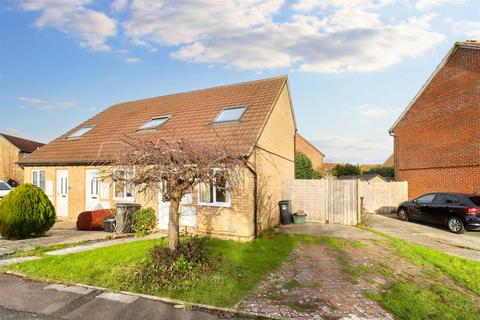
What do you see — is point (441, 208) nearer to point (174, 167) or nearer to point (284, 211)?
point (284, 211)

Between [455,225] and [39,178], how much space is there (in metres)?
20.3

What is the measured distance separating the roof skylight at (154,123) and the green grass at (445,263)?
11.2 m

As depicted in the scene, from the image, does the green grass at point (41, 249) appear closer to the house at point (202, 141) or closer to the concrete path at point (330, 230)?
the house at point (202, 141)

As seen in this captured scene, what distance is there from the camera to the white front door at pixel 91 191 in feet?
45.1

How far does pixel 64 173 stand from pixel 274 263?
1264 cm

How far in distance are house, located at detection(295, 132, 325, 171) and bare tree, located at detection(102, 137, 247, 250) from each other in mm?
28232

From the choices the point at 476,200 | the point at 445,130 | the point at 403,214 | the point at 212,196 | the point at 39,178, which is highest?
the point at 445,130

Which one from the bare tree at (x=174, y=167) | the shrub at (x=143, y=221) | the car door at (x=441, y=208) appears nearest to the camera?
the bare tree at (x=174, y=167)

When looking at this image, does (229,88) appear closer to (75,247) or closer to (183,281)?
(75,247)

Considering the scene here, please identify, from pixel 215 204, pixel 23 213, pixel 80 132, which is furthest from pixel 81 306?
pixel 80 132

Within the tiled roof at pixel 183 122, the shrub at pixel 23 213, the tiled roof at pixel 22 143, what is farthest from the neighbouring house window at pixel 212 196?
the tiled roof at pixel 22 143

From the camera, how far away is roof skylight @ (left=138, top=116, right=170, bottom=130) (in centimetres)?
1420

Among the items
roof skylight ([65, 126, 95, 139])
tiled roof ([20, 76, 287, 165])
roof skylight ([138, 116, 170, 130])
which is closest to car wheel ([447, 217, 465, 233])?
tiled roof ([20, 76, 287, 165])

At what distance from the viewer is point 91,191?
1392 centimetres
